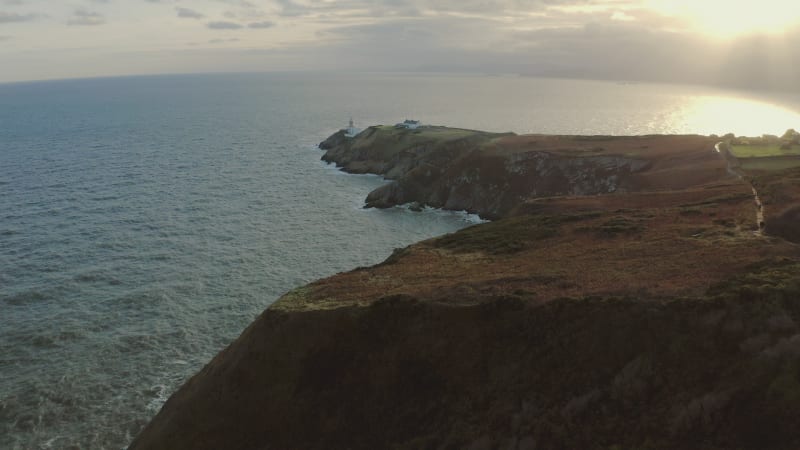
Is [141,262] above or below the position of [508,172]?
below

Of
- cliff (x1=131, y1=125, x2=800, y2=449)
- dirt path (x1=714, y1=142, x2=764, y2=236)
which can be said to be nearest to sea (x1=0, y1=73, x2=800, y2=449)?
cliff (x1=131, y1=125, x2=800, y2=449)

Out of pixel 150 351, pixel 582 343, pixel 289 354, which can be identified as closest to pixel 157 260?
pixel 150 351

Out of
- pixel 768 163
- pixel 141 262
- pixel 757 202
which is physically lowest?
pixel 141 262

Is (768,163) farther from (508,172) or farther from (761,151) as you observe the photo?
(508,172)

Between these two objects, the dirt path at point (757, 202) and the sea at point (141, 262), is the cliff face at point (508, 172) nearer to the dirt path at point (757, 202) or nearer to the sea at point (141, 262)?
the sea at point (141, 262)

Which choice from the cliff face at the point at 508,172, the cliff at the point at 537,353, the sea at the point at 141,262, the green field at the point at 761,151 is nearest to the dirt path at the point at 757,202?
the cliff at the point at 537,353

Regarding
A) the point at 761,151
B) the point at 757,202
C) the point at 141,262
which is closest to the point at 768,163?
the point at 761,151

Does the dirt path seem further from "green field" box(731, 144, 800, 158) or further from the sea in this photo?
the sea
